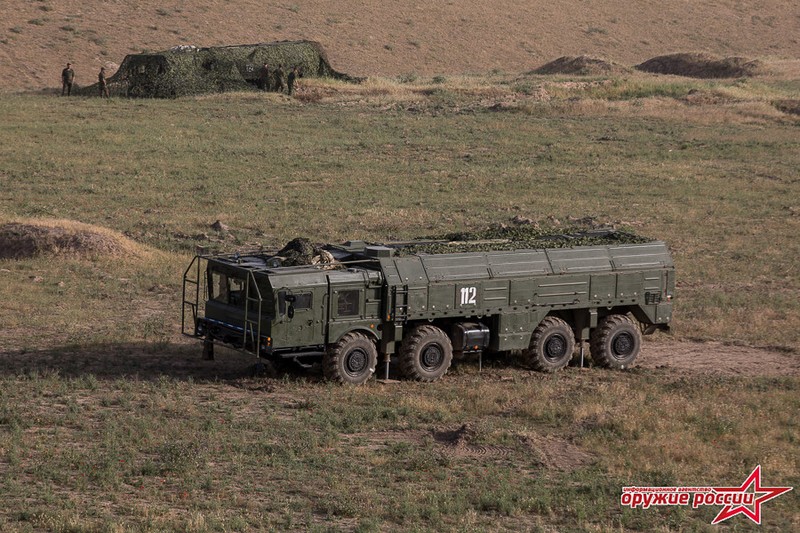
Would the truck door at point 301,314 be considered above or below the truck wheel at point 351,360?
above

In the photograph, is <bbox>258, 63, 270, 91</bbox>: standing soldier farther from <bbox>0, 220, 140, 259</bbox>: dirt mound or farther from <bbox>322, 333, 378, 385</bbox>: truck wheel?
<bbox>322, 333, 378, 385</bbox>: truck wheel

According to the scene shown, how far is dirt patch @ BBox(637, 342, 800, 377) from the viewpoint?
2248 centimetres

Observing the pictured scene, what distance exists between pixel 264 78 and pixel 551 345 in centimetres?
3818

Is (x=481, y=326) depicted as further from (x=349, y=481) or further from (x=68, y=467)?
(x=68, y=467)

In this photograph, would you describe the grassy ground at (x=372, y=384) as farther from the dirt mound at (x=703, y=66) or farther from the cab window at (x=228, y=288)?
the dirt mound at (x=703, y=66)

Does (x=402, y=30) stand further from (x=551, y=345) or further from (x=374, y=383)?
Answer: (x=374, y=383)

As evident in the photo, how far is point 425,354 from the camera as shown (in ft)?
67.9

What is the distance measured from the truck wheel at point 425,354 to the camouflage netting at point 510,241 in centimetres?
143

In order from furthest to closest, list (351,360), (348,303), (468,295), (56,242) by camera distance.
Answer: (56,242), (468,295), (351,360), (348,303)

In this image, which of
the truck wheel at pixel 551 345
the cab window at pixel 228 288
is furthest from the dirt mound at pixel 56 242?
the truck wheel at pixel 551 345

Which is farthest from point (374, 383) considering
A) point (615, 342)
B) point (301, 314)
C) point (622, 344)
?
point (622, 344)

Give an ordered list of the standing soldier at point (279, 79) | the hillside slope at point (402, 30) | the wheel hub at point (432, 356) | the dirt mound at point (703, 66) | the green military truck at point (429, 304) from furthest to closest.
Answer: the dirt mound at point (703, 66) → the hillside slope at point (402, 30) → the standing soldier at point (279, 79) → the wheel hub at point (432, 356) → the green military truck at point (429, 304)

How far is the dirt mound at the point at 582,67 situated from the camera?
250 ft

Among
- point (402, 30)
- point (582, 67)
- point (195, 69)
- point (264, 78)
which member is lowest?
point (264, 78)
